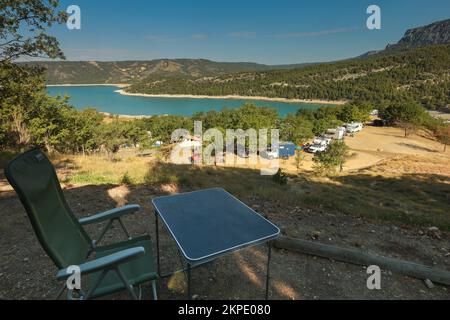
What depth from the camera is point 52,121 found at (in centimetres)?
1462

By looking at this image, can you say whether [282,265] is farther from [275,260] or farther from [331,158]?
[331,158]

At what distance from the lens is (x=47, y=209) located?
173cm

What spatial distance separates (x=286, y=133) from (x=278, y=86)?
73778 mm

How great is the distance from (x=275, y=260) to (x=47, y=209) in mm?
2161

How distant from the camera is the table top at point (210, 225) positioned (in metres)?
1.61

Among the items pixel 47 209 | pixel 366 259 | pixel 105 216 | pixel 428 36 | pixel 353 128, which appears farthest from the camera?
pixel 428 36

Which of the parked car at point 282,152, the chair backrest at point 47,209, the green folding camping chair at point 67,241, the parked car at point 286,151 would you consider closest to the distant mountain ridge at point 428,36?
the parked car at point 286,151

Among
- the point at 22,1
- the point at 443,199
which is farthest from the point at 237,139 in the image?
the point at 22,1

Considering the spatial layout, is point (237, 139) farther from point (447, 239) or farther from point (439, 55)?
point (439, 55)

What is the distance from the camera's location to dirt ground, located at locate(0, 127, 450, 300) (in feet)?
7.64

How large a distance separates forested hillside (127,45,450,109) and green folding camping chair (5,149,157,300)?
261 feet

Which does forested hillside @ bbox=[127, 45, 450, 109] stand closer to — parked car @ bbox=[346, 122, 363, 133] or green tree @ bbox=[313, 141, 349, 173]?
parked car @ bbox=[346, 122, 363, 133]

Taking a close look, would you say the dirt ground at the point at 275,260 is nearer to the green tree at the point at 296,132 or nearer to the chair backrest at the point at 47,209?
the chair backrest at the point at 47,209

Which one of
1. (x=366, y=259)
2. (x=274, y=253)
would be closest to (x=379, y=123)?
(x=366, y=259)
